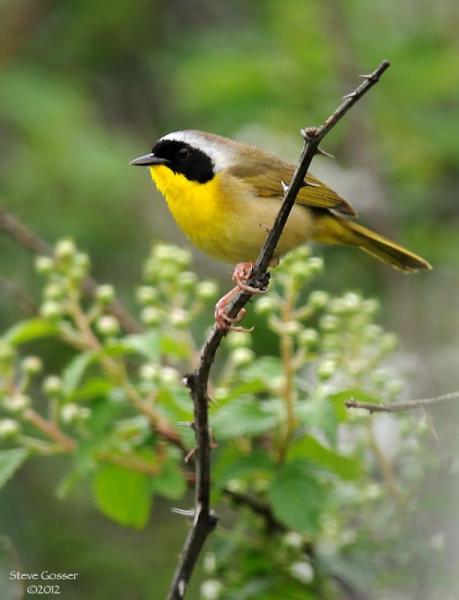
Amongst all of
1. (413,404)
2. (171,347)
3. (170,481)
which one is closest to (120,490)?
(170,481)

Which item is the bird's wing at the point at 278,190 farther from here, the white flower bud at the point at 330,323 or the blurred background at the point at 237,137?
the blurred background at the point at 237,137

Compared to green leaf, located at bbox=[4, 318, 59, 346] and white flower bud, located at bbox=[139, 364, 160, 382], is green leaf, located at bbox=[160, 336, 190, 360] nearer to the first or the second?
white flower bud, located at bbox=[139, 364, 160, 382]

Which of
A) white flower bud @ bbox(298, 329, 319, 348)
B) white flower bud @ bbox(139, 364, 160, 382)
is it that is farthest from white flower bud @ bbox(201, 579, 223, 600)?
white flower bud @ bbox(298, 329, 319, 348)

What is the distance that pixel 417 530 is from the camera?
3324mm

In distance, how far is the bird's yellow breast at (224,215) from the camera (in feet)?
13.2

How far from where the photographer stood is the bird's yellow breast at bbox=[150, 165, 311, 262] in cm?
403

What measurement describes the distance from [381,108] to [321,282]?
1.20 m

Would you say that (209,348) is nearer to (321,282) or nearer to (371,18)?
(321,282)

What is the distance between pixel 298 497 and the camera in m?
3.18

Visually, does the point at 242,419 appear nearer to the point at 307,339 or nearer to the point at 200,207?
the point at 307,339

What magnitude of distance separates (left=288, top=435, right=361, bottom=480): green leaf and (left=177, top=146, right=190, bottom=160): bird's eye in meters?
1.33

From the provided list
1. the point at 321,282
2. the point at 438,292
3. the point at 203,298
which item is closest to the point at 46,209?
the point at 321,282

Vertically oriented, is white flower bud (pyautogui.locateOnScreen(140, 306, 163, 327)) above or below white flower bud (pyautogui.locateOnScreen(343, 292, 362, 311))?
below

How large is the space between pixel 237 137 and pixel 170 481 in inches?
163
